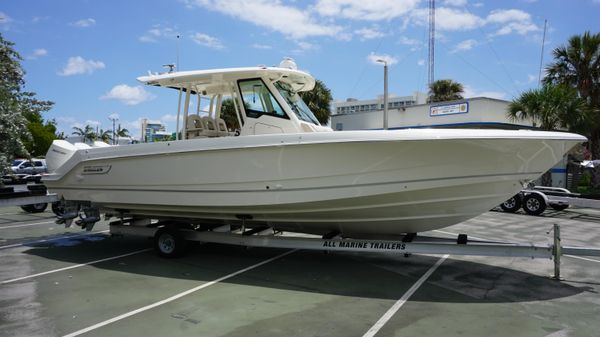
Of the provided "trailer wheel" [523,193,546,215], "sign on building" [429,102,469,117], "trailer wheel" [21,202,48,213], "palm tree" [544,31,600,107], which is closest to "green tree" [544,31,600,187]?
"palm tree" [544,31,600,107]

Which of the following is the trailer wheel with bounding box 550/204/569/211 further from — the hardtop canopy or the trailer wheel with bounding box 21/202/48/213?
the trailer wheel with bounding box 21/202/48/213

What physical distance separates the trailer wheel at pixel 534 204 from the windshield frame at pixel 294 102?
28.6 feet

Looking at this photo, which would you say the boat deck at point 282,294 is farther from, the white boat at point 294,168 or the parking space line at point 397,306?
the white boat at point 294,168

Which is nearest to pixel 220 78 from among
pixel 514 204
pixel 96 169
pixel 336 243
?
pixel 96 169

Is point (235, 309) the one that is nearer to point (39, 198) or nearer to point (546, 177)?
point (39, 198)

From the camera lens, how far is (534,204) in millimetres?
12414

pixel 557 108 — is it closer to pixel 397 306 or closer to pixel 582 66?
pixel 582 66

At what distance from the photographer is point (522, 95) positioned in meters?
17.1

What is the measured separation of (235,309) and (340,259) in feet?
8.71

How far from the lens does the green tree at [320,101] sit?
23.3 m

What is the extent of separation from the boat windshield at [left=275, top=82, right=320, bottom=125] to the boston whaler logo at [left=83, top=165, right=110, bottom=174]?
304cm

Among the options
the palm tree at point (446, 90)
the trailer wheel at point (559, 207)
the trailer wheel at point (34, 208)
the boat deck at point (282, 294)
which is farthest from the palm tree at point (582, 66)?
the trailer wheel at point (34, 208)

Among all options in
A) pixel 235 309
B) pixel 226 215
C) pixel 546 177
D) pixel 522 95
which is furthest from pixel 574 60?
pixel 235 309

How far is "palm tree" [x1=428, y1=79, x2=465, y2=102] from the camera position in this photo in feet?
96.0
